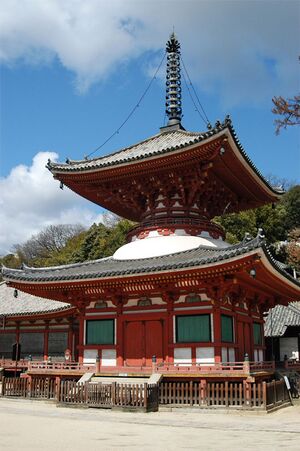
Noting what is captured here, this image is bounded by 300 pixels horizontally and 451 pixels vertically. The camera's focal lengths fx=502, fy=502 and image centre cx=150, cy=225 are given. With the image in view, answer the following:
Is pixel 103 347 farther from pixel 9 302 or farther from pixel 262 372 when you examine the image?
pixel 9 302

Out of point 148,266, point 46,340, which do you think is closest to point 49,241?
point 46,340

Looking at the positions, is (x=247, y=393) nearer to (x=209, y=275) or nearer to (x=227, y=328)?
(x=227, y=328)

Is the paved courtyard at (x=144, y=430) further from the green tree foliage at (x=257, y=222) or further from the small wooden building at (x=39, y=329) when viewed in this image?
the green tree foliage at (x=257, y=222)

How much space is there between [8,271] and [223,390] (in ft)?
35.0

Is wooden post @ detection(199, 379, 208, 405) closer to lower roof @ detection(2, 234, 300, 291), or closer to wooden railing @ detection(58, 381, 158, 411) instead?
wooden railing @ detection(58, 381, 158, 411)

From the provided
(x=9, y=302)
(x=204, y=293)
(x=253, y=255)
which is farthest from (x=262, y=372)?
(x=9, y=302)

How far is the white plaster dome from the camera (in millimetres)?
21234

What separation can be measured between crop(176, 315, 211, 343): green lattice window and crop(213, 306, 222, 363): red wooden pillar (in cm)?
31

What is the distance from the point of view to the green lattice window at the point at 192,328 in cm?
1884

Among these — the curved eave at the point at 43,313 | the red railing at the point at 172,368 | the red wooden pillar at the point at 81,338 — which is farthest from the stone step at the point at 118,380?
the curved eave at the point at 43,313

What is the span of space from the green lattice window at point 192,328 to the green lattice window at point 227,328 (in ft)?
2.23

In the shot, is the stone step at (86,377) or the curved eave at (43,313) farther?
the curved eave at (43,313)

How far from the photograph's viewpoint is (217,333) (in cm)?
1852

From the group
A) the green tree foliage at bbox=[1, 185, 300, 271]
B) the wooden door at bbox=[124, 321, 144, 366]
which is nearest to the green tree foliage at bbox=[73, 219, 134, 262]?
the green tree foliage at bbox=[1, 185, 300, 271]
